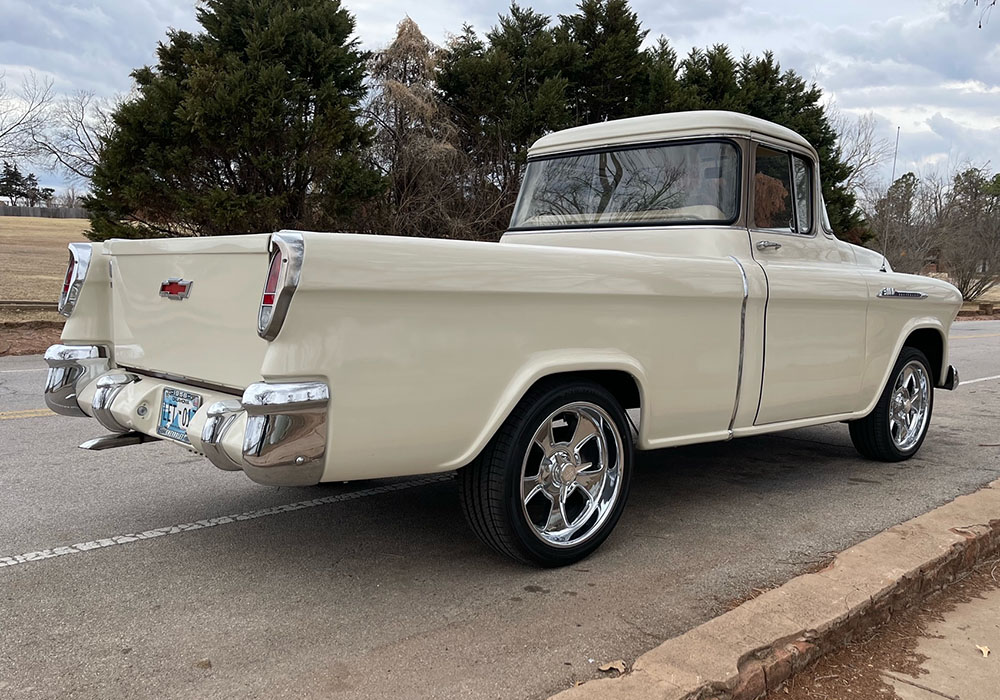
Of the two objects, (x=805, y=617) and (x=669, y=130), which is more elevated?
(x=669, y=130)

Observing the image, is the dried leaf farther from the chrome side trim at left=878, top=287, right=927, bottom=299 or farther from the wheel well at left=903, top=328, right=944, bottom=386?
the wheel well at left=903, top=328, right=944, bottom=386

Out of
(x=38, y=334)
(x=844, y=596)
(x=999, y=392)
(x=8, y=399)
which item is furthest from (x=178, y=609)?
(x=38, y=334)

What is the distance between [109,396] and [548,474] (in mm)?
2044

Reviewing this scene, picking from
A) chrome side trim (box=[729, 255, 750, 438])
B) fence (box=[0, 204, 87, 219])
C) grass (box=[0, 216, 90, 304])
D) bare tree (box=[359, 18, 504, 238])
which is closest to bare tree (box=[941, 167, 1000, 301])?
bare tree (box=[359, 18, 504, 238])

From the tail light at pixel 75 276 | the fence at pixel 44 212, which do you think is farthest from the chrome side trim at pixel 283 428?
the fence at pixel 44 212

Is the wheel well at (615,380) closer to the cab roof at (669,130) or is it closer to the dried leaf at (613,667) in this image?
the dried leaf at (613,667)

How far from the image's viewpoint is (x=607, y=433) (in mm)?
3949

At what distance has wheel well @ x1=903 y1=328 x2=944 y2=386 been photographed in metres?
6.02

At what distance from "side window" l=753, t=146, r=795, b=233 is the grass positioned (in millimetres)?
15809

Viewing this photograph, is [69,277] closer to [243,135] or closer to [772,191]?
[772,191]

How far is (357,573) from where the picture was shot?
3.66 meters

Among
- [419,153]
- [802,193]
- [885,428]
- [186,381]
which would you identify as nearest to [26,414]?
[186,381]

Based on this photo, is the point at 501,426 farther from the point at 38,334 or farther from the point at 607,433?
the point at 38,334

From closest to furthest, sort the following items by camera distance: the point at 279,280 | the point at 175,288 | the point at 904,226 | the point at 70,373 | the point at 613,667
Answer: the point at 613,667, the point at 279,280, the point at 175,288, the point at 70,373, the point at 904,226
